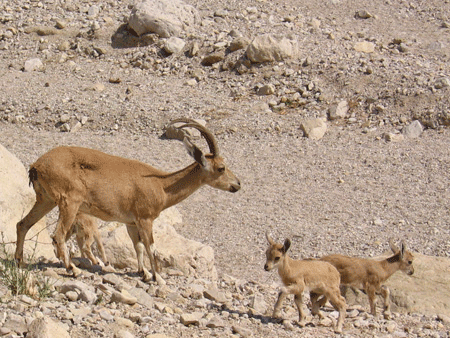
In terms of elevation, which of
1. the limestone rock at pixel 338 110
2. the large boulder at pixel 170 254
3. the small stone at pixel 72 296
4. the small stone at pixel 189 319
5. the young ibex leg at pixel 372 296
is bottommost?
the limestone rock at pixel 338 110

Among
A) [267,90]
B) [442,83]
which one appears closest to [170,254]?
[267,90]

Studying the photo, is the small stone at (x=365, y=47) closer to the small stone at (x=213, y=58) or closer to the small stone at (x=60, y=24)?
the small stone at (x=213, y=58)

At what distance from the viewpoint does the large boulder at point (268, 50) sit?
74.8 feet

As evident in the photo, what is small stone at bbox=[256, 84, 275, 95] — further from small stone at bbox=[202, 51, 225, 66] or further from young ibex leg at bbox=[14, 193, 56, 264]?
young ibex leg at bbox=[14, 193, 56, 264]

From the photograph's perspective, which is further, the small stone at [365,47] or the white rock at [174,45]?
the white rock at [174,45]

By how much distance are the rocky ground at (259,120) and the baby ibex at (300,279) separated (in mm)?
324

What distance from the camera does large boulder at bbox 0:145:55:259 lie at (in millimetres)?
11547

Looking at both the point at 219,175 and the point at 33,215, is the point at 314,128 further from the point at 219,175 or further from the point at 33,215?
the point at 33,215

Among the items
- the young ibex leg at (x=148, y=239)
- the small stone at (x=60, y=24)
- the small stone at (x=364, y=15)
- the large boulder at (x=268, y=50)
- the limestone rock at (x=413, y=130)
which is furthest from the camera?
the small stone at (x=60, y=24)

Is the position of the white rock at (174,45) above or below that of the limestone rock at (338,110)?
above

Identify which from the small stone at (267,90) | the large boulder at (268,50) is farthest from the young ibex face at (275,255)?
the large boulder at (268,50)

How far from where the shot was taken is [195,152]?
1140 centimetres

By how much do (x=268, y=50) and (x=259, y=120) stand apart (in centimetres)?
300

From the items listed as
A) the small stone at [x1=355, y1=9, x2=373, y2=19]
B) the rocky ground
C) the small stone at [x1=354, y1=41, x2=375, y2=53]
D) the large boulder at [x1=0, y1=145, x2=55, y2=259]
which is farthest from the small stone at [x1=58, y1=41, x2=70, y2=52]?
the large boulder at [x1=0, y1=145, x2=55, y2=259]
